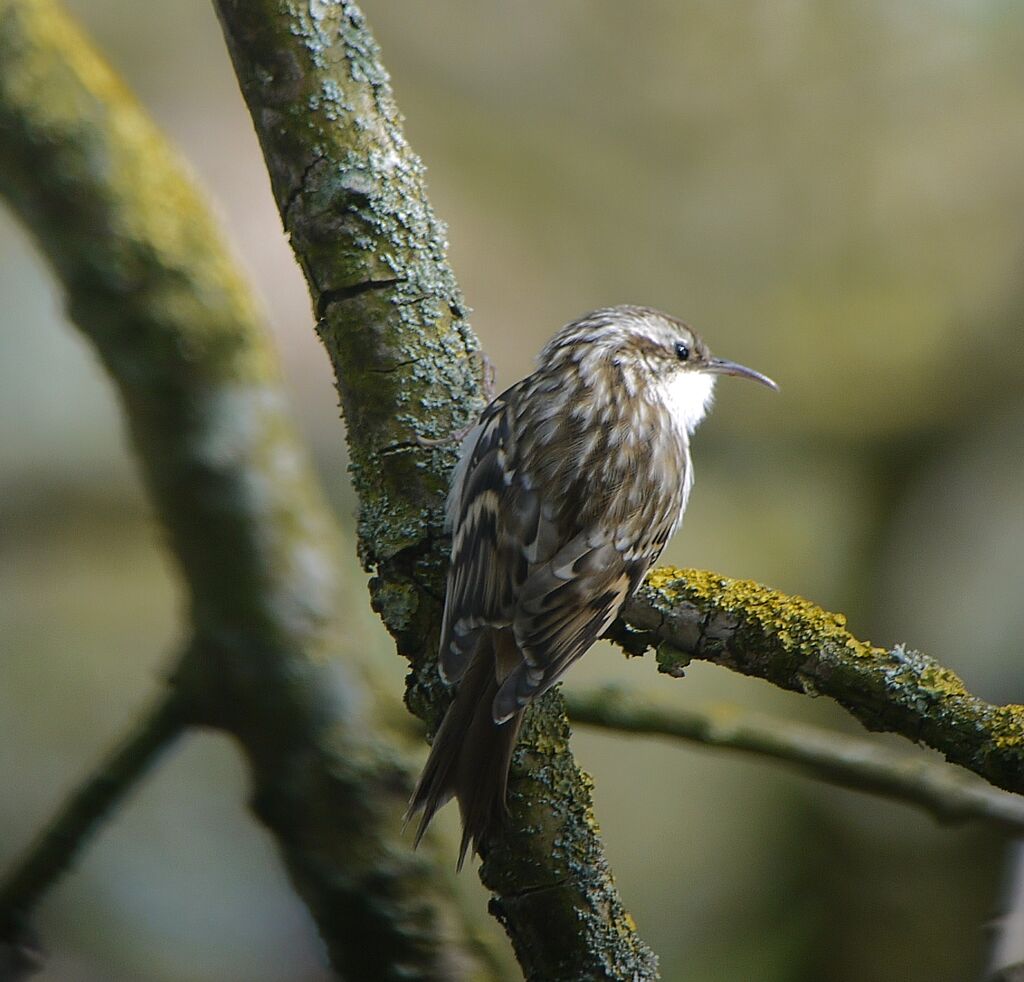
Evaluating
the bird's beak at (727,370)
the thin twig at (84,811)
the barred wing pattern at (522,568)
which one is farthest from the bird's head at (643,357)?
the thin twig at (84,811)

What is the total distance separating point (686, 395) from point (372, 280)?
0.45 m

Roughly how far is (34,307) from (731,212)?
1258 mm

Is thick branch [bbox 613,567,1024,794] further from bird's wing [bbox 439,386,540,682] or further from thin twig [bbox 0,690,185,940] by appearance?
thin twig [bbox 0,690,185,940]

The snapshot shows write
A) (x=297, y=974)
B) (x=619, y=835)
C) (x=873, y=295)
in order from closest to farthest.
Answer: (x=297, y=974) < (x=619, y=835) < (x=873, y=295)

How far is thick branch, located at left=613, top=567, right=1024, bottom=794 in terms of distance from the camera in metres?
0.78

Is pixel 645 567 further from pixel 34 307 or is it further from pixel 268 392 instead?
pixel 34 307

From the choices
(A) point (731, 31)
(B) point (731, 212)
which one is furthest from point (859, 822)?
(A) point (731, 31)

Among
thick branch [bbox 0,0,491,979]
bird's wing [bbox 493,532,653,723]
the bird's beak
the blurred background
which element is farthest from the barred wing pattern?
the blurred background

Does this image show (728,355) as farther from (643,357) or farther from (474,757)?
(474,757)

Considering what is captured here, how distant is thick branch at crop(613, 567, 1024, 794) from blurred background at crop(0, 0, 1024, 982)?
99cm

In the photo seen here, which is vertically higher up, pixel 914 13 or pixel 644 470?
pixel 914 13

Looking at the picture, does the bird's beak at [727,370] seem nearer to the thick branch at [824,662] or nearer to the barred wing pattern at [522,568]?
the barred wing pattern at [522,568]

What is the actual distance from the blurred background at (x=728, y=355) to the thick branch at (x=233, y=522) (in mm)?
378

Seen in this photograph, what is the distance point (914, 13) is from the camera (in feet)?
7.02
